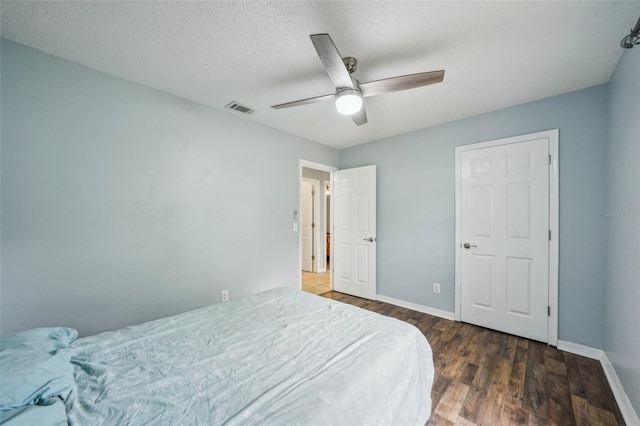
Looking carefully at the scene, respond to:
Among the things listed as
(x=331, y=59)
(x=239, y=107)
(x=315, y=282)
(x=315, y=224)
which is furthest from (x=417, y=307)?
(x=239, y=107)

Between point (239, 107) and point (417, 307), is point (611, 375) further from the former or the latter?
point (239, 107)

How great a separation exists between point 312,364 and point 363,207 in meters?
2.88

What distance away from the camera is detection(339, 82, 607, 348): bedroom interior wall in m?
2.18

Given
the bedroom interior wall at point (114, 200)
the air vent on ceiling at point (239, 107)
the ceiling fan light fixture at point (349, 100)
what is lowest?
the bedroom interior wall at point (114, 200)

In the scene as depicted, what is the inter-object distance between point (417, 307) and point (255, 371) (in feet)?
9.16

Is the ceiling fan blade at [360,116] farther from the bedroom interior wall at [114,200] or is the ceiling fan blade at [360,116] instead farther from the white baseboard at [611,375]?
the white baseboard at [611,375]

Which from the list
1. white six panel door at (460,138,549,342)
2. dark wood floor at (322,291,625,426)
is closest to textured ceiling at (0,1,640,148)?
white six panel door at (460,138,549,342)

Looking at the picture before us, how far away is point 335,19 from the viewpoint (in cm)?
145

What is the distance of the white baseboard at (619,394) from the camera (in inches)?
57.6

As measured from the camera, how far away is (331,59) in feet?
4.61

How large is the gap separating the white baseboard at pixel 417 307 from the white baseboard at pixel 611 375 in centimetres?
102

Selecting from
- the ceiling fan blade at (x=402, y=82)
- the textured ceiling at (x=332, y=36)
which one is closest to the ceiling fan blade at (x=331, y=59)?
the ceiling fan blade at (x=402, y=82)

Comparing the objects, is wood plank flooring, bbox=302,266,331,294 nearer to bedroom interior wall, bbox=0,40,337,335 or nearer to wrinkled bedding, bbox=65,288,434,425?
bedroom interior wall, bbox=0,40,337,335

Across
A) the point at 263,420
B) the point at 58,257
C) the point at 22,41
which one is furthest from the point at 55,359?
the point at 22,41
